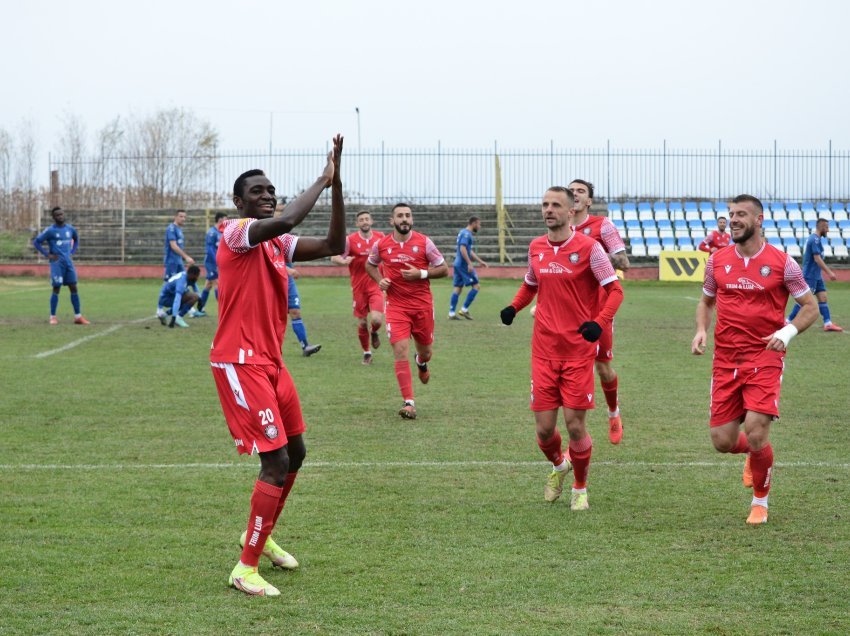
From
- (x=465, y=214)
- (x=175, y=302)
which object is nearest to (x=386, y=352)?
(x=175, y=302)

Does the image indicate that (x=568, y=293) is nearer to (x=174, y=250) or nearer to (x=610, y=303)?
(x=610, y=303)

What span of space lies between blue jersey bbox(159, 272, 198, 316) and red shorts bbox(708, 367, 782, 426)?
15.2 meters

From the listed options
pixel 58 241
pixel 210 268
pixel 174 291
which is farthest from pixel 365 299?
pixel 58 241

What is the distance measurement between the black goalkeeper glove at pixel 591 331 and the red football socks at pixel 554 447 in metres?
0.91

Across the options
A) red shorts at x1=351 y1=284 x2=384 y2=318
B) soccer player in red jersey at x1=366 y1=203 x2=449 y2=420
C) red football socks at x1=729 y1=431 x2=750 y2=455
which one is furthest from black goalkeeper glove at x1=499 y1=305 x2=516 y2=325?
red shorts at x1=351 y1=284 x2=384 y2=318

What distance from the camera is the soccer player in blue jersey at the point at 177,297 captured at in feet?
69.5

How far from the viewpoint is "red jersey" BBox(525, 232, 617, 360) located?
7.74 meters

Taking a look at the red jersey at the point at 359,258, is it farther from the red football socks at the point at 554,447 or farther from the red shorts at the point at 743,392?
the red shorts at the point at 743,392

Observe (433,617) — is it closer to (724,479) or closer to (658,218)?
(724,479)

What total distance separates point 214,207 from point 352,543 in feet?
127

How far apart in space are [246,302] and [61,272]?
16.6 meters

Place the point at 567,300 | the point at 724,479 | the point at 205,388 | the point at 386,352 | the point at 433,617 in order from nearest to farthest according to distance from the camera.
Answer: the point at 433,617 < the point at 567,300 < the point at 724,479 < the point at 205,388 < the point at 386,352

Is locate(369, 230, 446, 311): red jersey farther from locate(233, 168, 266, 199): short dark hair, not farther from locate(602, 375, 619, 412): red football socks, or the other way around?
locate(233, 168, 266, 199): short dark hair

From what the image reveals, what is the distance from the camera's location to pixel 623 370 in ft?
50.0
